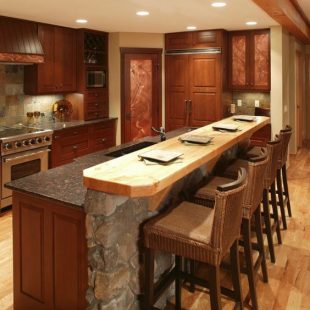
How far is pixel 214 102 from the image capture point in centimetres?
642

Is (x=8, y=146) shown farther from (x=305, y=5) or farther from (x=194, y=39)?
(x=305, y=5)

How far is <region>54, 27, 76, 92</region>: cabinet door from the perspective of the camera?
19.2 feet

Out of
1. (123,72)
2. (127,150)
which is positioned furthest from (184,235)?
(123,72)

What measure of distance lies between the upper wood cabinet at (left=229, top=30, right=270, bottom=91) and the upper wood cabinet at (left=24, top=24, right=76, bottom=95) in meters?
2.68

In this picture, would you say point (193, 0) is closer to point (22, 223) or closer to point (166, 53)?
point (166, 53)

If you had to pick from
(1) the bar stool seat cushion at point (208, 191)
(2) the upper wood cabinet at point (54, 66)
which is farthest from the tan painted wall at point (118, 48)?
(1) the bar stool seat cushion at point (208, 191)

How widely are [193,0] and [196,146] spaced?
2.12 m

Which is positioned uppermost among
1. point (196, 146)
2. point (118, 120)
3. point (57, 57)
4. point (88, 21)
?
point (88, 21)

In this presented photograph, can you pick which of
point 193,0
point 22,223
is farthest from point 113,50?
point 22,223

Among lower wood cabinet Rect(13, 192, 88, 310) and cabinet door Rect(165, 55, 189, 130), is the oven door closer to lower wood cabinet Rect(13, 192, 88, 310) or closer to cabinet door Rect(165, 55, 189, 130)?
lower wood cabinet Rect(13, 192, 88, 310)

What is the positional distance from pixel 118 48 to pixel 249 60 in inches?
87.7

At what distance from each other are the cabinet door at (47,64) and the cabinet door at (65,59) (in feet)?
0.27

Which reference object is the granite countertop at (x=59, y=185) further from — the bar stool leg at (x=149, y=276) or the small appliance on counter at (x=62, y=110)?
the small appliance on counter at (x=62, y=110)

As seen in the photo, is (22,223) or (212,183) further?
(212,183)
